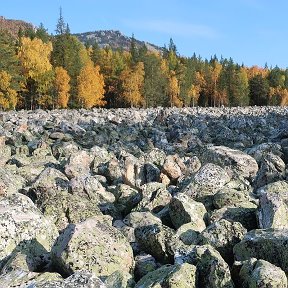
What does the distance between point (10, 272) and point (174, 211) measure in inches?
133

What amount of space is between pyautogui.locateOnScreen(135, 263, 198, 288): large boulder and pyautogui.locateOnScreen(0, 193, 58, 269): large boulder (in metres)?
1.66

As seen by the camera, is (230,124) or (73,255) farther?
(230,124)

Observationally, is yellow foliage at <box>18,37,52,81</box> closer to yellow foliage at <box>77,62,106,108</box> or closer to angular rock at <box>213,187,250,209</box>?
yellow foliage at <box>77,62,106,108</box>

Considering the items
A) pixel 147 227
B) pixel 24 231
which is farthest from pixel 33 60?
pixel 147 227

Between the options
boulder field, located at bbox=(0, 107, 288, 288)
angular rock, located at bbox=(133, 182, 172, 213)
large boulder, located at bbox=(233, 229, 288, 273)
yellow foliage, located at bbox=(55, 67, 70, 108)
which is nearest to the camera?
boulder field, located at bbox=(0, 107, 288, 288)

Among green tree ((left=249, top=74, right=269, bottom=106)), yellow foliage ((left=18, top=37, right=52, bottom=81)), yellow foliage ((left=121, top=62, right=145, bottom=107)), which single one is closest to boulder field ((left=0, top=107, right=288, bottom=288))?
yellow foliage ((left=18, top=37, right=52, bottom=81))

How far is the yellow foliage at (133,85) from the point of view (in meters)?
93.4

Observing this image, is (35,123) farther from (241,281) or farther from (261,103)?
(261,103)

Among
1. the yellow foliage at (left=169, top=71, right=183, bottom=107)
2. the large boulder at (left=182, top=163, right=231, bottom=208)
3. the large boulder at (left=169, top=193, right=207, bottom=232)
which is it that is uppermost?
the yellow foliage at (left=169, top=71, right=183, bottom=107)

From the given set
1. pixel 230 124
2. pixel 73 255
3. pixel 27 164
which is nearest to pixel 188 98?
pixel 230 124

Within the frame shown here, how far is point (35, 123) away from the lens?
31234 millimetres

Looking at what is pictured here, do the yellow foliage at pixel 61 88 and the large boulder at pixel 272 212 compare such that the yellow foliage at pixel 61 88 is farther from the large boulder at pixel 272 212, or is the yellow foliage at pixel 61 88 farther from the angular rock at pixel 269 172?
the large boulder at pixel 272 212

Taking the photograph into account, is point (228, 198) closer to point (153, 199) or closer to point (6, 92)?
point (153, 199)

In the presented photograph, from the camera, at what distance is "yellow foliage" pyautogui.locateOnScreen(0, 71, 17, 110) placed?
214 ft
